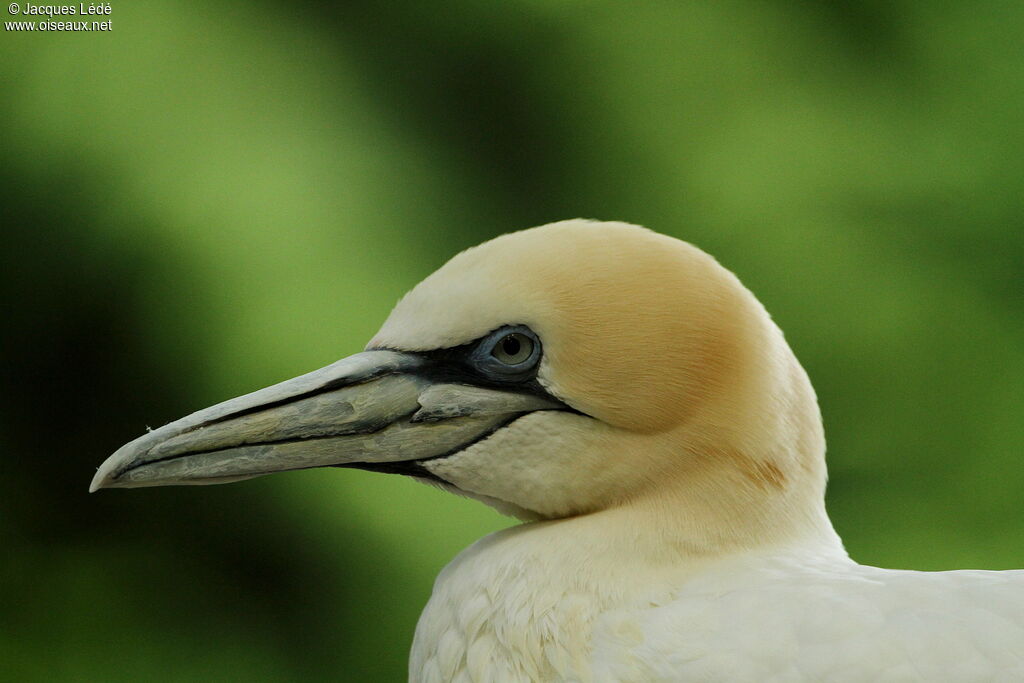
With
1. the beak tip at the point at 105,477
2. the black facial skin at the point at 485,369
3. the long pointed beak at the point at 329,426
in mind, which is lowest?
the beak tip at the point at 105,477

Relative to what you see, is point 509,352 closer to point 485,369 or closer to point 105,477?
point 485,369

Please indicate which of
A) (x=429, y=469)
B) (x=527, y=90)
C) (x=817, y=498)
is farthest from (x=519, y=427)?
(x=527, y=90)

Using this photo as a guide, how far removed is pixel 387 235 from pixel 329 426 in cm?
183

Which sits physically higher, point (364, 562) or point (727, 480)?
point (727, 480)

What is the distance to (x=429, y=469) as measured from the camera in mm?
1380

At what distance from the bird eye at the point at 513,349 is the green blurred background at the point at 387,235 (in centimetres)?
154

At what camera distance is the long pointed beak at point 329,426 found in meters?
1.33

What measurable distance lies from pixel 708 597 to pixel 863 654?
0.56 feet

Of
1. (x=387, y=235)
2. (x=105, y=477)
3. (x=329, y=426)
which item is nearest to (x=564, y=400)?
(x=329, y=426)

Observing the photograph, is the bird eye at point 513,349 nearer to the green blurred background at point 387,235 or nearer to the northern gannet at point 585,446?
the northern gannet at point 585,446

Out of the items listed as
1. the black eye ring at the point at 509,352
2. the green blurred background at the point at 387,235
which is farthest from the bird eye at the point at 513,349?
the green blurred background at the point at 387,235

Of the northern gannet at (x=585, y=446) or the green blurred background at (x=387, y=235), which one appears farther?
the green blurred background at (x=387, y=235)

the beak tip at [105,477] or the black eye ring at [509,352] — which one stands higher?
the black eye ring at [509,352]

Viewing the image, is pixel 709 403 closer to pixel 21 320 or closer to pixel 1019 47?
pixel 21 320
